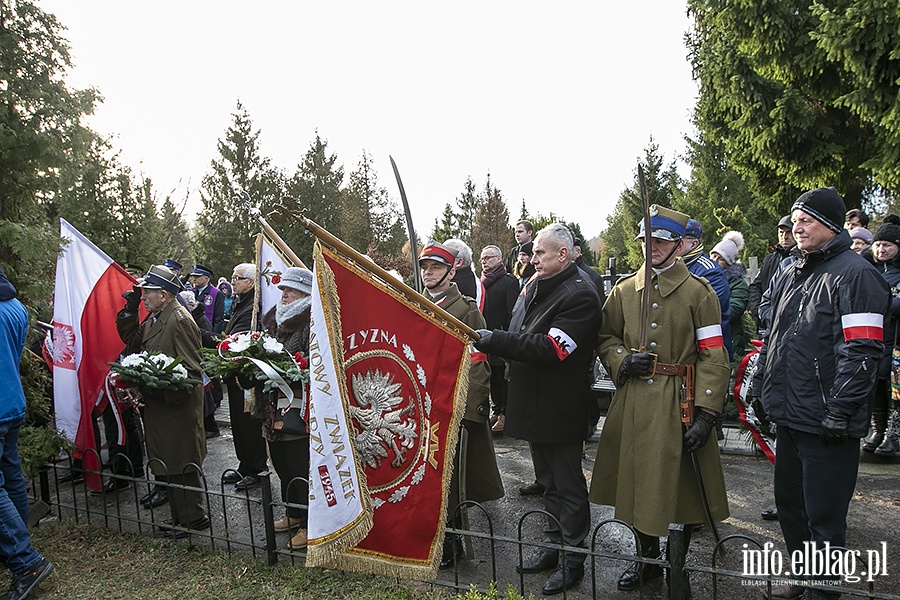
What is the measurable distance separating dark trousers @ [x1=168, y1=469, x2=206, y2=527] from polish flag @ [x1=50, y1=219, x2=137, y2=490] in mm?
954

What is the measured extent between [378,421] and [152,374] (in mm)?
2176

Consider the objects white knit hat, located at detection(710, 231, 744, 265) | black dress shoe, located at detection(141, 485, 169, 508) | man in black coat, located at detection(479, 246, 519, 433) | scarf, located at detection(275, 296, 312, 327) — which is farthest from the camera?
man in black coat, located at detection(479, 246, 519, 433)

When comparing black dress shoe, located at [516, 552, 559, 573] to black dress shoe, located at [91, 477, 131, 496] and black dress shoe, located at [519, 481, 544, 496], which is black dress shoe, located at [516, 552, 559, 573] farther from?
black dress shoe, located at [91, 477, 131, 496]

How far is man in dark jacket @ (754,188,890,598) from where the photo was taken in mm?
2947

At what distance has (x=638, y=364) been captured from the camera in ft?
11.6

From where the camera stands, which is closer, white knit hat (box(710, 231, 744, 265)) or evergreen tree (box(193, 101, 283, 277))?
white knit hat (box(710, 231, 744, 265))

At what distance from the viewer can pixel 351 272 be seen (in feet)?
11.0

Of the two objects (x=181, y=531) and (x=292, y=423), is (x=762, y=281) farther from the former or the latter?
(x=181, y=531)

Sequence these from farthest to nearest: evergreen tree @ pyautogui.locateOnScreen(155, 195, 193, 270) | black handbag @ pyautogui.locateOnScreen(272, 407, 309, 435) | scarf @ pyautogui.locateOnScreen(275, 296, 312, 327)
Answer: evergreen tree @ pyautogui.locateOnScreen(155, 195, 193, 270), scarf @ pyautogui.locateOnScreen(275, 296, 312, 327), black handbag @ pyautogui.locateOnScreen(272, 407, 309, 435)

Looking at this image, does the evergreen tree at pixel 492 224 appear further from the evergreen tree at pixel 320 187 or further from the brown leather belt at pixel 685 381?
the brown leather belt at pixel 685 381

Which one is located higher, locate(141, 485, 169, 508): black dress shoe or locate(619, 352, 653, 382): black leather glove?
locate(619, 352, 653, 382): black leather glove

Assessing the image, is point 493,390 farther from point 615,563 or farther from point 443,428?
point 443,428

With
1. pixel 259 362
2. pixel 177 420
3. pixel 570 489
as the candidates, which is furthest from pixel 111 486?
pixel 570 489

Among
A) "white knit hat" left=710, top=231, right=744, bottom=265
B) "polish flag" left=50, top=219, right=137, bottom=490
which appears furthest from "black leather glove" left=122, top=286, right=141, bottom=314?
"white knit hat" left=710, top=231, right=744, bottom=265
